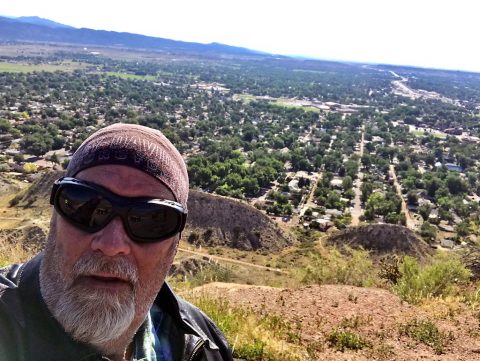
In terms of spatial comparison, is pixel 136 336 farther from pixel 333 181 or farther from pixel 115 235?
pixel 333 181

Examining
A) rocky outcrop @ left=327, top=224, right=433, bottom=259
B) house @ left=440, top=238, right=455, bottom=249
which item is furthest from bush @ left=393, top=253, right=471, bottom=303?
house @ left=440, top=238, right=455, bottom=249

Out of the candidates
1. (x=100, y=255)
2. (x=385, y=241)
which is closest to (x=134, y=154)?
(x=100, y=255)

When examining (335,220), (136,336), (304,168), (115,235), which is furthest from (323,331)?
(304,168)

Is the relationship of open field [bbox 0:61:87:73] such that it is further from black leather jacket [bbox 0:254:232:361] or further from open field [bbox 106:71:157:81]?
black leather jacket [bbox 0:254:232:361]

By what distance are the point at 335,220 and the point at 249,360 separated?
32639 mm

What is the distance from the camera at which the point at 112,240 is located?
143 cm

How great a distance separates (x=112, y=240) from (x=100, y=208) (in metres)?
0.11

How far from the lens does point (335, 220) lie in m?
35.6

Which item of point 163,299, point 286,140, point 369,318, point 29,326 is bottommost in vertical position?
point 286,140

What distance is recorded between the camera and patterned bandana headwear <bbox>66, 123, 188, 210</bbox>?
1.48 metres

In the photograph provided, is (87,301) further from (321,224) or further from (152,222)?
(321,224)

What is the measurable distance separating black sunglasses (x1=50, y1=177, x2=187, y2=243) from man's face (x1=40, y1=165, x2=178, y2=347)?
2cm

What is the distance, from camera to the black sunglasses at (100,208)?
56.5 inches

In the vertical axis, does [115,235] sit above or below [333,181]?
above
